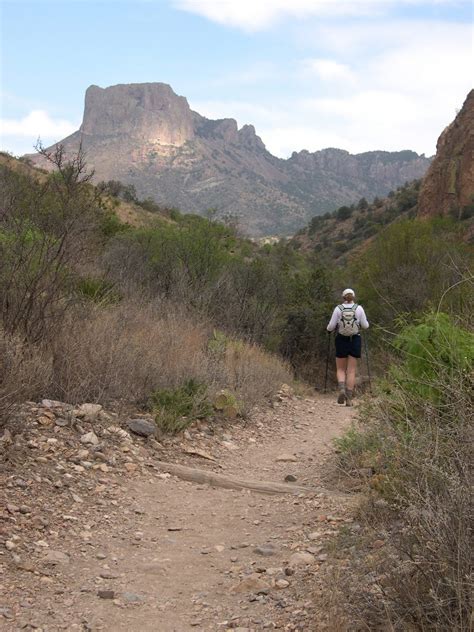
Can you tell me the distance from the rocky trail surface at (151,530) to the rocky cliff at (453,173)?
40.6 m

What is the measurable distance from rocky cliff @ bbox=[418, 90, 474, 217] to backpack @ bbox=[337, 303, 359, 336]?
118ft

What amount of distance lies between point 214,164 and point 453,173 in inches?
3794

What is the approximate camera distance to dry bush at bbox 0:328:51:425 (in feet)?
16.6

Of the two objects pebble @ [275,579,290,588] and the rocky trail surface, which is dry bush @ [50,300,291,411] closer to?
the rocky trail surface

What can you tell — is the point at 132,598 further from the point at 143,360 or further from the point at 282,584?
the point at 143,360

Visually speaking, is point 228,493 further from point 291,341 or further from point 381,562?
point 291,341

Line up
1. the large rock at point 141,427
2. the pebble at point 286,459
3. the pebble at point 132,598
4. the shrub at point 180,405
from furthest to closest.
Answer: the pebble at point 286,459 < the shrub at point 180,405 < the large rock at point 141,427 < the pebble at point 132,598

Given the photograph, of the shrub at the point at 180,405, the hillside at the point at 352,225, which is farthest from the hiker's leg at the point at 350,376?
the hillside at the point at 352,225

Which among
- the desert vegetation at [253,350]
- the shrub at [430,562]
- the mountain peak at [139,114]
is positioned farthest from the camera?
the mountain peak at [139,114]

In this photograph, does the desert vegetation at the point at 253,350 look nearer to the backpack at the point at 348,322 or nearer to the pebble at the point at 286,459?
the pebble at the point at 286,459

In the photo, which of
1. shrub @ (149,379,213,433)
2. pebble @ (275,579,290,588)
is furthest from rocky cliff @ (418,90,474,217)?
pebble @ (275,579,290,588)

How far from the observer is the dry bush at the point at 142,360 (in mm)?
6652

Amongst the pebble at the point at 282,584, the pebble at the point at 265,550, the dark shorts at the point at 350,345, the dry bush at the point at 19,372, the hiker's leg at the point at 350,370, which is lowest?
the pebble at the point at 265,550

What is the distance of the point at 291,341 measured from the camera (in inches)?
632
